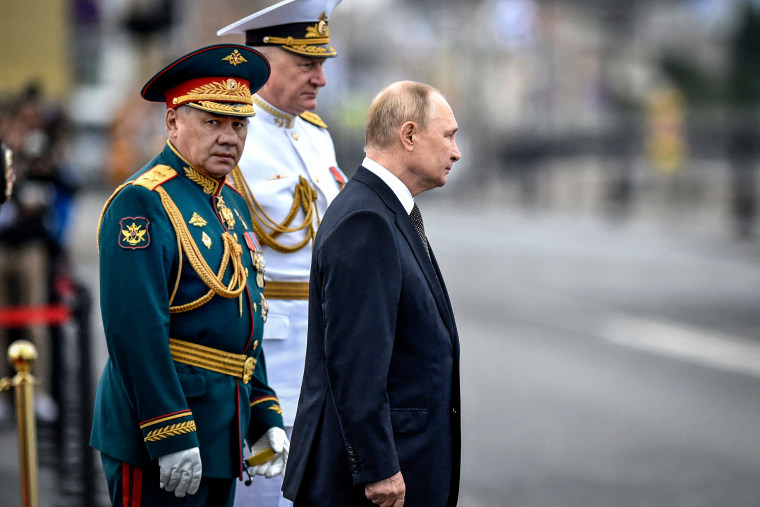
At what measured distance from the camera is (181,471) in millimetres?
3221

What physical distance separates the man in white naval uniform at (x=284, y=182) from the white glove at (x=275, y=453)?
14.2 inches

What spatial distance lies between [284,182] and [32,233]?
435 cm

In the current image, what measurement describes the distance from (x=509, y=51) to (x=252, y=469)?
51.6m

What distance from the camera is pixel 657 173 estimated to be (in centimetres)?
2870

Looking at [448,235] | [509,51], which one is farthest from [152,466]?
[509,51]

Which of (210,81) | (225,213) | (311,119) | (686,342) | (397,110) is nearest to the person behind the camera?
(397,110)

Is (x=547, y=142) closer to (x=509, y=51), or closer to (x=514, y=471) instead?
(x=509, y=51)

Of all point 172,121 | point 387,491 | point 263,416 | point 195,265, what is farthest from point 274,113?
point 387,491

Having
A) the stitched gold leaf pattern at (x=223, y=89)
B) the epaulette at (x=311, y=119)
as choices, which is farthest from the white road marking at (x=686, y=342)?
the stitched gold leaf pattern at (x=223, y=89)

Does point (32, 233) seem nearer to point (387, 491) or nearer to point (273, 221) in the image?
point (273, 221)

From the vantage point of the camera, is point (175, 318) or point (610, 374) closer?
point (175, 318)

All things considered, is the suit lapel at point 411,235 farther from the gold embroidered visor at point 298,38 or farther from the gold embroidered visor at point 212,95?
the gold embroidered visor at point 298,38

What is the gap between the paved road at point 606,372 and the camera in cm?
738

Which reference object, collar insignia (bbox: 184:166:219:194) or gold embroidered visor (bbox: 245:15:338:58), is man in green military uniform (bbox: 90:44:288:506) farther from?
gold embroidered visor (bbox: 245:15:338:58)
